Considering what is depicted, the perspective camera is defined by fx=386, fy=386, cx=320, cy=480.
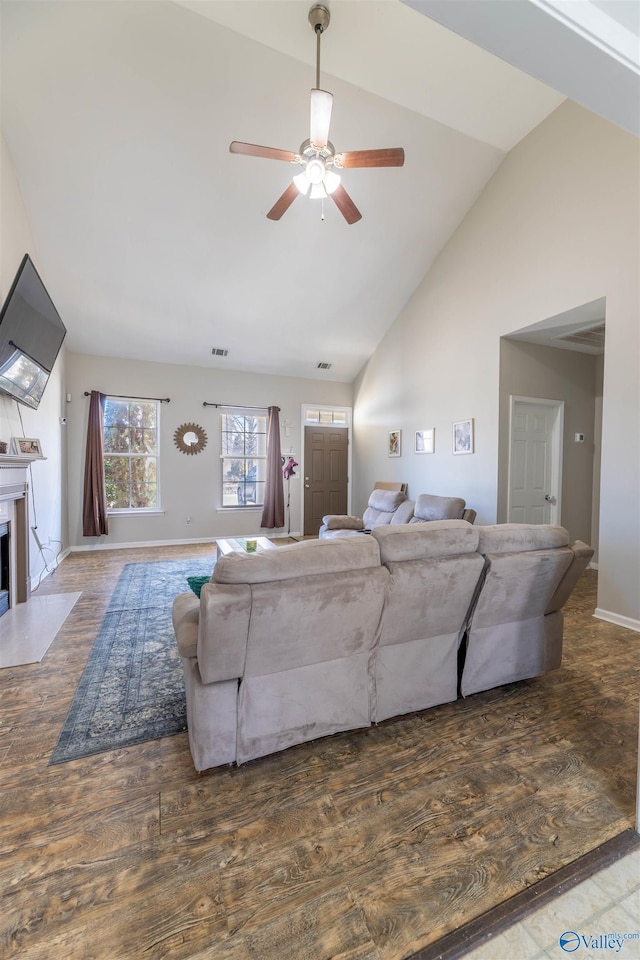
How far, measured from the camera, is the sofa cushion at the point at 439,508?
13.3ft

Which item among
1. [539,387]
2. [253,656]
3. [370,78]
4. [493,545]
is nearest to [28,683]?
[253,656]

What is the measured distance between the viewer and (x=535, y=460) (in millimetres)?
4371

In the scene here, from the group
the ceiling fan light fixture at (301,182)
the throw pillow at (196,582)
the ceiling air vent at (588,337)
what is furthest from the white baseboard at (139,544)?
the ceiling air vent at (588,337)

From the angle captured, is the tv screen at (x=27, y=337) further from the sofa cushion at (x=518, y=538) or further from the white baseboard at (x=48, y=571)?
the sofa cushion at (x=518, y=538)

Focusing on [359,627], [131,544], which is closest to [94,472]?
[131,544]

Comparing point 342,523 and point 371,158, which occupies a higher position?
point 371,158

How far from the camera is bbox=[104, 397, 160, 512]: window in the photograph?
224 inches

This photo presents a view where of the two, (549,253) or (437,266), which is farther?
(437,266)

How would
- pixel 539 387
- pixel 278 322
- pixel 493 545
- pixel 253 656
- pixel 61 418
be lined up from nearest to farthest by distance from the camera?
pixel 253 656 < pixel 493 545 < pixel 539 387 < pixel 61 418 < pixel 278 322

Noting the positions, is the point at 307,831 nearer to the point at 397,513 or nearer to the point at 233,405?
→ the point at 397,513

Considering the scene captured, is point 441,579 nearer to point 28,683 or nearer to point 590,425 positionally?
point 28,683

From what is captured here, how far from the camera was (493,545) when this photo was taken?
1894 millimetres

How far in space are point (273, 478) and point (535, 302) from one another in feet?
13.9

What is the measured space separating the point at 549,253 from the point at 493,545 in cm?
318
